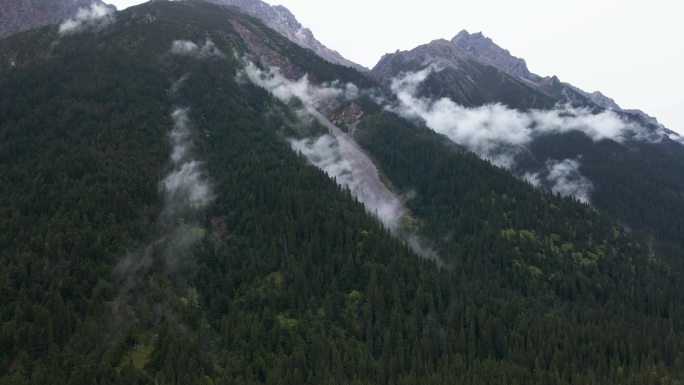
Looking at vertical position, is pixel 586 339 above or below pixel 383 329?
above

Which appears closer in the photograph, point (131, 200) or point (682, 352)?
point (682, 352)

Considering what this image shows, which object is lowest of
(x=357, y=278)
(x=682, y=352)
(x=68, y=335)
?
(x=68, y=335)

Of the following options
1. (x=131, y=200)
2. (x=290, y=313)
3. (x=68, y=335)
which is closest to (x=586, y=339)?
(x=290, y=313)

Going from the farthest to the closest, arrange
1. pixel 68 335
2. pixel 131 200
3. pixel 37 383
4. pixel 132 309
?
1. pixel 131 200
2. pixel 132 309
3. pixel 68 335
4. pixel 37 383

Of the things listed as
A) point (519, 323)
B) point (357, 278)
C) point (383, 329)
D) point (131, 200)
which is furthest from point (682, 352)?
point (131, 200)

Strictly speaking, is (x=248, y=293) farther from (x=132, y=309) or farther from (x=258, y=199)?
(x=258, y=199)

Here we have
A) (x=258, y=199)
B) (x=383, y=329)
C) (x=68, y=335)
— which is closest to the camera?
(x=68, y=335)

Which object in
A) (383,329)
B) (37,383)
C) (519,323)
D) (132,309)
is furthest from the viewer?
(519,323)

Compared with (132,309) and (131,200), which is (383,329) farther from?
(131,200)

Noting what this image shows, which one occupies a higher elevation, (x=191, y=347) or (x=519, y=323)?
(x=519, y=323)
